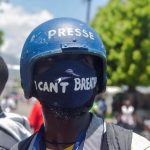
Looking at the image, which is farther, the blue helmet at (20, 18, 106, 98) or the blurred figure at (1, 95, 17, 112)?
the blurred figure at (1, 95, 17, 112)

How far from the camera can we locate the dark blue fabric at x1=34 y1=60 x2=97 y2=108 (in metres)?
2.48

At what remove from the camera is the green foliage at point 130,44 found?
30734 mm

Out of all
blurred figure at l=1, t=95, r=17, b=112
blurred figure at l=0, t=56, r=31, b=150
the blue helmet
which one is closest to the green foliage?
blurred figure at l=1, t=95, r=17, b=112

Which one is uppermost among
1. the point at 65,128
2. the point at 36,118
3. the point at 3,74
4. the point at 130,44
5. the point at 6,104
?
the point at 65,128

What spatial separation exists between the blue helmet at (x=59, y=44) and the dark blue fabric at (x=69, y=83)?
2.3 inches

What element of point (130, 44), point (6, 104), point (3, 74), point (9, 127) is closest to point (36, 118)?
point (6, 104)

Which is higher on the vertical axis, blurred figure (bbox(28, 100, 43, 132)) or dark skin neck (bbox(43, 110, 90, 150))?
dark skin neck (bbox(43, 110, 90, 150))

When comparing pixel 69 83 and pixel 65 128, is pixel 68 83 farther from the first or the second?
pixel 65 128

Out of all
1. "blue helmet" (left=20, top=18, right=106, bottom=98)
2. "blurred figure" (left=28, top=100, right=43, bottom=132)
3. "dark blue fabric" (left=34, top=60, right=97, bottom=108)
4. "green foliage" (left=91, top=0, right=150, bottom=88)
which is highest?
"blue helmet" (left=20, top=18, right=106, bottom=98)

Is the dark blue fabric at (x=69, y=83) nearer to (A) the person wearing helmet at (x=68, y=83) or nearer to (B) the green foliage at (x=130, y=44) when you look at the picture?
(A) the person wearing helmet at (x=68, y=83)

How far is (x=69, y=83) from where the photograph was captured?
247 cm

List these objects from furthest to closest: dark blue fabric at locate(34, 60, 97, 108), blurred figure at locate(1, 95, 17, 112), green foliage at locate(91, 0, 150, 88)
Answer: green foliage at locate(91, 0, 150, 88) → blurred figure at locate(1, 95, 17, 112) → dark blue fabric at locate(34, 60, 97, 108)

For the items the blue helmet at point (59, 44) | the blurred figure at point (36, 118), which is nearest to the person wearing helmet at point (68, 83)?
the blue helmet at point (59, 44)

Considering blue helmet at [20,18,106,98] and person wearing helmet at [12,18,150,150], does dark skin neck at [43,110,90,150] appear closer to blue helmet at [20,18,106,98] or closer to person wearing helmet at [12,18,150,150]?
person wearing helmet at [12,18,150,150]
